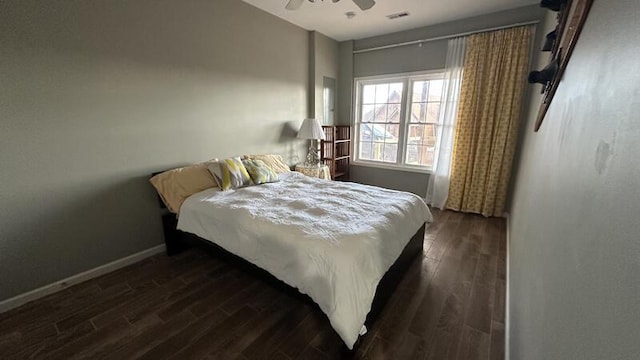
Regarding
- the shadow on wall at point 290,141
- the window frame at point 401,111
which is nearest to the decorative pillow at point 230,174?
the shadow on wall at point 290,141

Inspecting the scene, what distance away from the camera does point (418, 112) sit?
418cm

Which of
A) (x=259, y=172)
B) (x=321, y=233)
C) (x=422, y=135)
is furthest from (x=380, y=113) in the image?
(x=321, y=233)

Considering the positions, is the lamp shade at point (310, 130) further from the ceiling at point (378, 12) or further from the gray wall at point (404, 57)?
the ceiling at point (378, 12)

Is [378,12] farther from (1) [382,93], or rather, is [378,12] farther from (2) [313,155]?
(2) [313,155]

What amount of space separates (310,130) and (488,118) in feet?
8.05

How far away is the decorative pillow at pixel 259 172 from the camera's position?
9.53 ft

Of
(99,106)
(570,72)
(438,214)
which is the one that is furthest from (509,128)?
(99,106)

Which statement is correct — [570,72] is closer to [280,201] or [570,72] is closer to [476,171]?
[280,201]

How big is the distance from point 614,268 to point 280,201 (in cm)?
210

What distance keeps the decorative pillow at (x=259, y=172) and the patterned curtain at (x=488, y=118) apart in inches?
105

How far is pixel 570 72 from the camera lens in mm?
1048

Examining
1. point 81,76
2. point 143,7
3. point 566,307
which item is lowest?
point 566,307

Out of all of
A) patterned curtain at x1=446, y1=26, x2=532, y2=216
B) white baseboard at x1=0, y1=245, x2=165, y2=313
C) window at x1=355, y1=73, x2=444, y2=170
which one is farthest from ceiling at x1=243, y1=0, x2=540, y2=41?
white baseboard at x1=0, y1=245, x2=165, y2=313

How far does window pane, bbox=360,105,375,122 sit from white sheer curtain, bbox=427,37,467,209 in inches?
48.3
